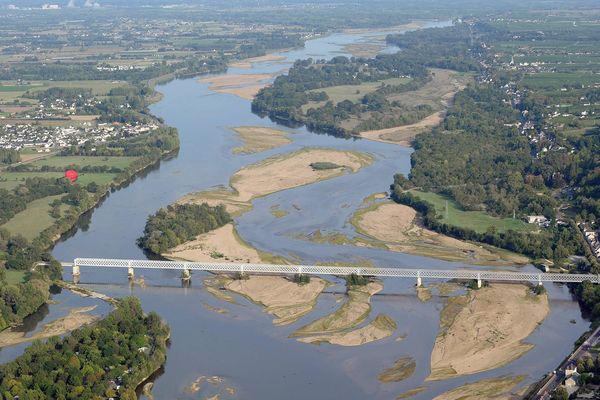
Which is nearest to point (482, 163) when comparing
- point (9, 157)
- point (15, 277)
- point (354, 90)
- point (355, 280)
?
point (355, 280)

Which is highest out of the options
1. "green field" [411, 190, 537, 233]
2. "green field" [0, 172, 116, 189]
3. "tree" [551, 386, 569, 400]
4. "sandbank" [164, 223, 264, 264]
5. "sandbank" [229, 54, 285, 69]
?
"tree" [551, 386, 569, 400]

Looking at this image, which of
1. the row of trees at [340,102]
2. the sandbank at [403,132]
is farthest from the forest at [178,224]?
the row of trees at [340,102]

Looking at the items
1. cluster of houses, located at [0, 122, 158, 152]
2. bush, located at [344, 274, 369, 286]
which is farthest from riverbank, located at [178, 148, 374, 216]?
cluster of houses, located at [0, 122, 158, 152]

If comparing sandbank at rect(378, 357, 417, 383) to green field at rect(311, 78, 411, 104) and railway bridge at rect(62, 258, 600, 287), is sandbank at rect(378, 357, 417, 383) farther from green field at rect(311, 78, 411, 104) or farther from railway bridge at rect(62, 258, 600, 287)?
green field at rect(311, 78, 411, 104)

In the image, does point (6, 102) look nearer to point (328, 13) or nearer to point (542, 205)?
point (542, 205)

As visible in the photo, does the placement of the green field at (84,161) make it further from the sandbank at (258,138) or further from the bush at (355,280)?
the bush at (355,280)

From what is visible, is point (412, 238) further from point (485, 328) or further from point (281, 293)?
point (485, 328)

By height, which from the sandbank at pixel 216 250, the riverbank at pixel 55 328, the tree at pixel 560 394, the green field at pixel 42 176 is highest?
the tree at pixel 560 394
